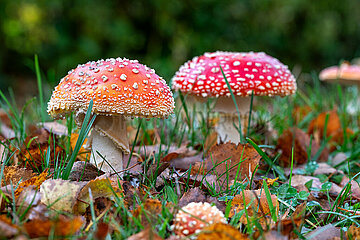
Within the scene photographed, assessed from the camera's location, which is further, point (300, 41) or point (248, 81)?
point (300, 41)

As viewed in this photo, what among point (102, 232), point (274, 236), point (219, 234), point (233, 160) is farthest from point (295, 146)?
point (102, 232)

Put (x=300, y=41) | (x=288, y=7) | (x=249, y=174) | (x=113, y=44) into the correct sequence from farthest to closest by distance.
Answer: (x=300, y=41)
(x=288, y=7)
(x=113, y=44)
(x=249, y=174)

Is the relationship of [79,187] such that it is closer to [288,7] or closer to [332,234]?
[332,234]

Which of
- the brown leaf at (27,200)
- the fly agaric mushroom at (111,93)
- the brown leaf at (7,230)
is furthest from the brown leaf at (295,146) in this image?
the brown leaf at (7,230)

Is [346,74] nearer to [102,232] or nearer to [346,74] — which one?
[346,74]

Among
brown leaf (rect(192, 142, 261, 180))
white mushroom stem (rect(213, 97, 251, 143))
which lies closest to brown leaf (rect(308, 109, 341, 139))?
white mushroom stem (rect(213, 97, 251, 143))

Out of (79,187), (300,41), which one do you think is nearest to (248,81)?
(79,187)

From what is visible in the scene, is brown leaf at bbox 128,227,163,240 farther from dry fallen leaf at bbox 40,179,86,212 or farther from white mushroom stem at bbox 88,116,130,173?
white mushroom stem at bbox 88,116,130,173
